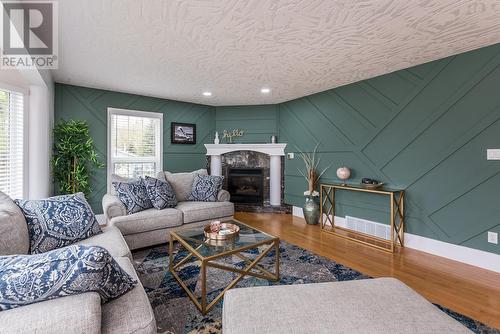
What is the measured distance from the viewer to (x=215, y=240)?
2318mm

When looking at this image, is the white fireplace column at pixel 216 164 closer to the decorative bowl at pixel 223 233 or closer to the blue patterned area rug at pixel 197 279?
the blue patterned area rug at pixel 197 279

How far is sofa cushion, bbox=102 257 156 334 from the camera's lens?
3.31ft

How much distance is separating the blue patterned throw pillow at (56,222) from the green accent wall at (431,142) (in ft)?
11.9

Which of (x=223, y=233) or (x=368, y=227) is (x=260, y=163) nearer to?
(x=368, y=227)

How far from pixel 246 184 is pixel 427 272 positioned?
3619 mm

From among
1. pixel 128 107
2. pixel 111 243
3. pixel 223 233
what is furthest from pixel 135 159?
pixel 223 233

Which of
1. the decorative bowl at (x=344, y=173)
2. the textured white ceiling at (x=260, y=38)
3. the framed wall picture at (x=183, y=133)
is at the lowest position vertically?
the decorative bowl at (x=344, y=173)

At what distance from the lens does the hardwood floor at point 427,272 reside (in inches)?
78.5

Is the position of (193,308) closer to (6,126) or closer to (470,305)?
(470,305)

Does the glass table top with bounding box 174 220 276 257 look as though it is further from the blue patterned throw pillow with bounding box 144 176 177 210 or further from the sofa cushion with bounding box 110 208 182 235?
the blue patterned throw pillow with bounding box 144 176 177 210

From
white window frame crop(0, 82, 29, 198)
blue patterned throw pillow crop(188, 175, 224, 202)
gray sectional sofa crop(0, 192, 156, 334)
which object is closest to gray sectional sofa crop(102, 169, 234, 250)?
blue patterned throw pillow crop(188, 175, 224, 202)

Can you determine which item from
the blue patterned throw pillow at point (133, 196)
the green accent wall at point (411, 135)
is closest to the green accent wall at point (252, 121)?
the green accent wall at point (411, 135)

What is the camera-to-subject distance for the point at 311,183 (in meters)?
4.33

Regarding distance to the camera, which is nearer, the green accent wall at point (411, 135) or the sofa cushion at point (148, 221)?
→ the green accent wall at point (411, 135)
